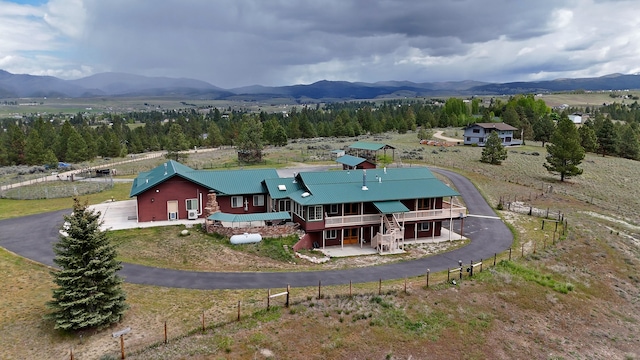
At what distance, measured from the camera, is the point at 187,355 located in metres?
18.7

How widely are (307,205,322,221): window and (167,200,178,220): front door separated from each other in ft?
41.9

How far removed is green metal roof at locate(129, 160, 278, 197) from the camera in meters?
39.4

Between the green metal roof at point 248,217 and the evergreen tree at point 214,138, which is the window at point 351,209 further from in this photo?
the evergreen tree at point 214,138

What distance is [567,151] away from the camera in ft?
212

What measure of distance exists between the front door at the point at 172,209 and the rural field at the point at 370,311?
340cm

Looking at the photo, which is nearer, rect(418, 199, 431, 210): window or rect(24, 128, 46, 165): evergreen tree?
rect(418, 199, 431, 210): window

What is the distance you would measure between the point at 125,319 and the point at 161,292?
344 centimetres

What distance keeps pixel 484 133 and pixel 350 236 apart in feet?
231

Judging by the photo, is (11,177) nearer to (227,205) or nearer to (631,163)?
(227,205)

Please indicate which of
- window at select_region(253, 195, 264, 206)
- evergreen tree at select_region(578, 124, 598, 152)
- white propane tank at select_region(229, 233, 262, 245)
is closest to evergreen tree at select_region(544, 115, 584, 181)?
evergreen tree at select_region(578, 124, 598, 152)

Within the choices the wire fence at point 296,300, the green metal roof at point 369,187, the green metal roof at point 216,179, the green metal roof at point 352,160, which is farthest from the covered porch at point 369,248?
the green metal roof at point 352,160

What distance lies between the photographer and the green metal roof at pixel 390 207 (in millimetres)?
36528

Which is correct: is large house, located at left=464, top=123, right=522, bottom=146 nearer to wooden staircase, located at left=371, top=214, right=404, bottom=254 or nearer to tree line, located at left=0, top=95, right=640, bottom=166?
tree line, located at left=0, top=95, right=640, bottom=166

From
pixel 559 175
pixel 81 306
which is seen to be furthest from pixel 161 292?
pixel 559 175
